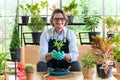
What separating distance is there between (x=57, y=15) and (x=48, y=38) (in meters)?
0.34

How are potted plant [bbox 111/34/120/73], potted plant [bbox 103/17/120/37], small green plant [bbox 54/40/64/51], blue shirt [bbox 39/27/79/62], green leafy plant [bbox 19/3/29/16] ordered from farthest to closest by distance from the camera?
green leafy plant [bbox 19/3/29/16] → potted plant [bbox 103/17/120/37] → blue shirt [bbox 39/27/79/62] → small green plant [bbox 54/40/64/51] → potted plant [bbox 111/34/120/73]

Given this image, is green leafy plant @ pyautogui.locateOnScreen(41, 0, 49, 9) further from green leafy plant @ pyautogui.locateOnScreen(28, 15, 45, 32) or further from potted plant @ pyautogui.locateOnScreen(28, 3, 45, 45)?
green leafy plant @ pyautogui.locateOnScreen(28, 15, 45, 32)

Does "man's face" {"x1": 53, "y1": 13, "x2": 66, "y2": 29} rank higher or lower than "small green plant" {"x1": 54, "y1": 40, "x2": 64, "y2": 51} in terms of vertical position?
higher

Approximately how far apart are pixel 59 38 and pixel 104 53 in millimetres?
1278

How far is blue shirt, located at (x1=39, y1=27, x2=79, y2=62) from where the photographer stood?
386 cm

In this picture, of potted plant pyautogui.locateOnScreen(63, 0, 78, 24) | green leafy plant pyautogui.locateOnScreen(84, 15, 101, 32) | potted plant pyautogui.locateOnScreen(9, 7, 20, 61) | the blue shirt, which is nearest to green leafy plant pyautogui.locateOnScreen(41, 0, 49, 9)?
potted plant pyautogui.locateOnScreen(63, 0, 78, 24)

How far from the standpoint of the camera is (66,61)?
3.97 meters

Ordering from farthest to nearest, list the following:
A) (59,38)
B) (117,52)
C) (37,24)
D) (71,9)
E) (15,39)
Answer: (15,39) < (71,9) < (37,24) < (59,38) < (117,52)

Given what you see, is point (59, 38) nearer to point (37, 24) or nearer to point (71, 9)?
point (37, 24)

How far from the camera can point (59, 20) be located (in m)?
3.92

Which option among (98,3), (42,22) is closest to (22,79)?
(42,22)

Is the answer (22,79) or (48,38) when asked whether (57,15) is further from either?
(22,79)

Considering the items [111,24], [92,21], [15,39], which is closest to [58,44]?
[92,21]

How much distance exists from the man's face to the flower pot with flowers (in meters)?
1.09
